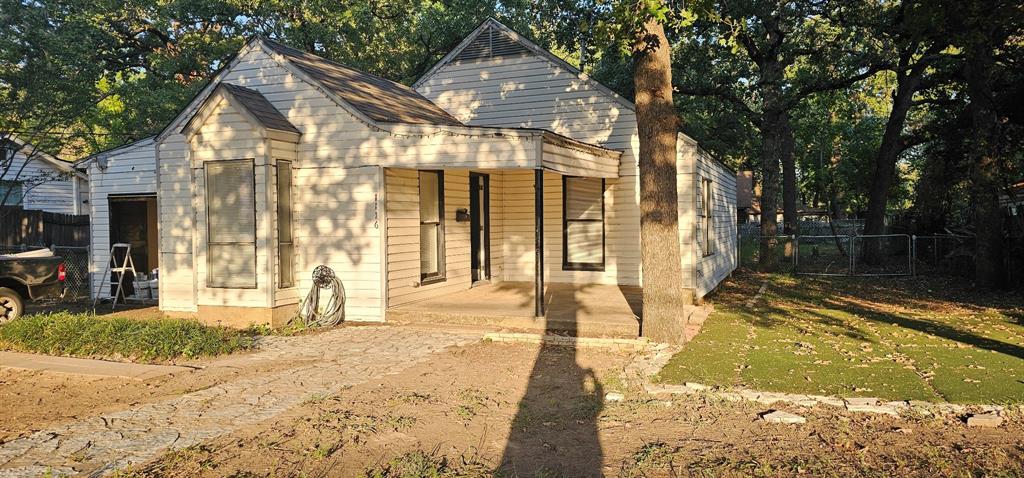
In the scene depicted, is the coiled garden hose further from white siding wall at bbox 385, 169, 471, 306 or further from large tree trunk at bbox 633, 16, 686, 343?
large tree trunk at bbox 633, 16, 686, 343

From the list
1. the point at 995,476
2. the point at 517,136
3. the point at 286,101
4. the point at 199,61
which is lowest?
the point at 995,476

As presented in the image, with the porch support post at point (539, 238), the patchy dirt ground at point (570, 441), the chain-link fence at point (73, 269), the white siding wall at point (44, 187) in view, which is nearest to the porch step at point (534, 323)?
the porch support post at point (539, 238)

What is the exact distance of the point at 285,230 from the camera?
1045 centimetres

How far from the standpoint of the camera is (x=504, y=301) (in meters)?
11.6

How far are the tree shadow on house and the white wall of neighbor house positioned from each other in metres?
24.2

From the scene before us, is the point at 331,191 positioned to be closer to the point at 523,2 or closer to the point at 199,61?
the point at 523,2

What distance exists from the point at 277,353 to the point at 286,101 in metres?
4.49

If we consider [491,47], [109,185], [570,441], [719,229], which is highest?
[491,47]

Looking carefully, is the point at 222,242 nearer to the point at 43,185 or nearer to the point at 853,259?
the point at 853,259

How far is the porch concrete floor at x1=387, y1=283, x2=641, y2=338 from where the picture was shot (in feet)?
30.8

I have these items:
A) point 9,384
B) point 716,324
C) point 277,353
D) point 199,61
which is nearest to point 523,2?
point 199,61

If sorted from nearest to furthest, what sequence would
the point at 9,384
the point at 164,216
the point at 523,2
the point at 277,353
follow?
the point at 9,384 < the point at 277,353 < the point at 164,216 < the point at 523,2

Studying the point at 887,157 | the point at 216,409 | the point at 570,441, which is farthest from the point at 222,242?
the point at 887,157

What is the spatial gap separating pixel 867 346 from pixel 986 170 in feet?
27.0
